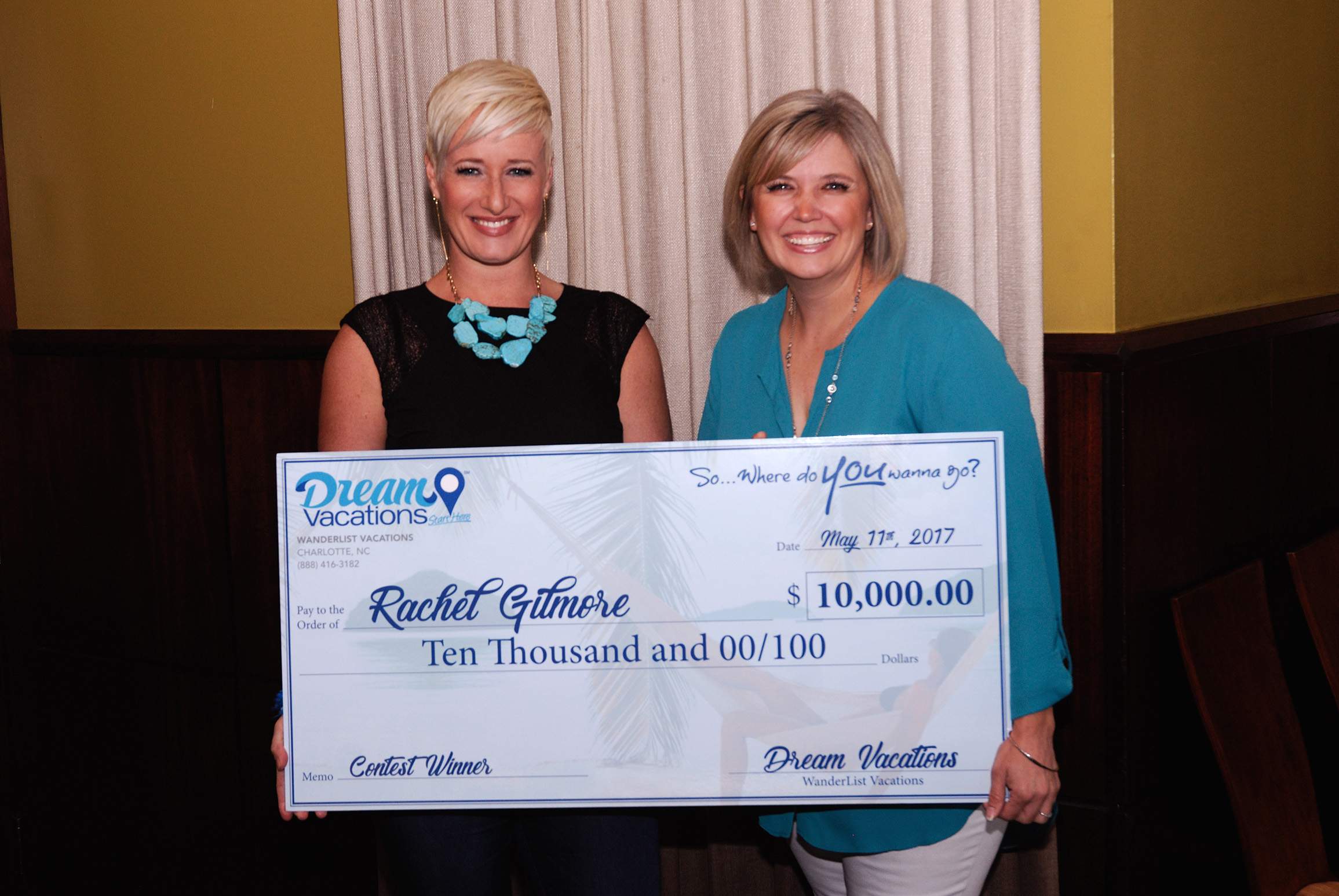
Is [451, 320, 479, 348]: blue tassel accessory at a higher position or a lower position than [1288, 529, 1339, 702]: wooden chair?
higher

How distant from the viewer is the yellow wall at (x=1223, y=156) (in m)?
2.01

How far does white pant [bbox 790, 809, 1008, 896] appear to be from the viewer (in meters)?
1.53

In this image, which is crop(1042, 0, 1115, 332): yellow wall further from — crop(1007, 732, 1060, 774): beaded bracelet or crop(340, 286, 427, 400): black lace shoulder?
crop(340, 286, 427, 400): black lace shoulder

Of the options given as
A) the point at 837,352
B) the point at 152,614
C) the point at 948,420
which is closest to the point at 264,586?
the point at 152,614

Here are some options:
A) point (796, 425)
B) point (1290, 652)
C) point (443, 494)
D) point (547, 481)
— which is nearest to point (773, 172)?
point (796, 425)

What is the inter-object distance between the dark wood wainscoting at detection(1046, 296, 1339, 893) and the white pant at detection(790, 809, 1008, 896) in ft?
1.87

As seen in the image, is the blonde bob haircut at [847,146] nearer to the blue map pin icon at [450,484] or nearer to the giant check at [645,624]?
the giant check at [645,624]

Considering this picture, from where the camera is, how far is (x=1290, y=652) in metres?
2.78

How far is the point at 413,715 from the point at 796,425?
67cm

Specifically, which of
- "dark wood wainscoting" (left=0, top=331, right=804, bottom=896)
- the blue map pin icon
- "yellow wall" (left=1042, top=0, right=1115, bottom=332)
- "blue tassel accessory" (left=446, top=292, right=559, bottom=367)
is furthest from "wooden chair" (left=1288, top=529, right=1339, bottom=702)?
"dark wood wainscoting" (left=0, top=331, right=804, bottom=896)

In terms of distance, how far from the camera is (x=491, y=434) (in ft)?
5.31

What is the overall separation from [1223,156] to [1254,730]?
3.87ft

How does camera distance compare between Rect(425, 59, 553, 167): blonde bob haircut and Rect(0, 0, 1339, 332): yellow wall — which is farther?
Rect(0, 0, 1339, 332): yellow wall

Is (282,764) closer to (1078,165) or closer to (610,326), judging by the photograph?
(610,326)
